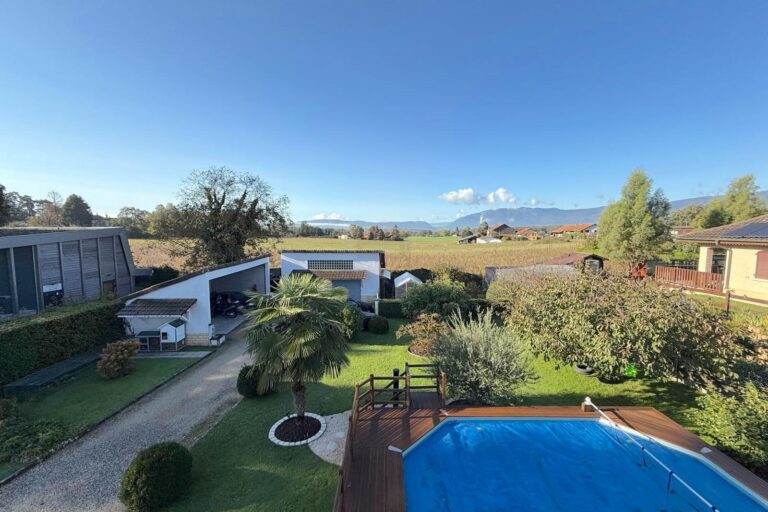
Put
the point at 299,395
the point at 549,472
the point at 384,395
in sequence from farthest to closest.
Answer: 1. the point at 384,395
2. the point at 299,395
3. the point at 549,472

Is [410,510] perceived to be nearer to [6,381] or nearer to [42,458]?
[42,458]

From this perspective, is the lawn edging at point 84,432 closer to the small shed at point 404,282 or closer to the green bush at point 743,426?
the small shed at point 404,282

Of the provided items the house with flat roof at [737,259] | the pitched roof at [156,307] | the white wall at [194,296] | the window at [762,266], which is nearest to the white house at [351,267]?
the white wall at [194,296]

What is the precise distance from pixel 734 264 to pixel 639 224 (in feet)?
55.6

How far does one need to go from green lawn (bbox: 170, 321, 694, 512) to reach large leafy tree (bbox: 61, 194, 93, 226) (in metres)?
77.0

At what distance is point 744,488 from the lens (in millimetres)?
6469

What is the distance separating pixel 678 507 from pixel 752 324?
7937 mm

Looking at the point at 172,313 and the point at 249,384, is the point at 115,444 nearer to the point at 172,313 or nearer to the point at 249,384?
the point at 249,384

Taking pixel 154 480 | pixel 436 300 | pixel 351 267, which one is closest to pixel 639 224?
pixel 436 300

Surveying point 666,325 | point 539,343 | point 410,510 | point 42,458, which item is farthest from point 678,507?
point 42,458

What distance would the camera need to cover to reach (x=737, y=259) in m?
15.9

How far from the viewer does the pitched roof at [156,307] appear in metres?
15.1

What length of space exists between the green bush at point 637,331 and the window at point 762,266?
982 centimetres

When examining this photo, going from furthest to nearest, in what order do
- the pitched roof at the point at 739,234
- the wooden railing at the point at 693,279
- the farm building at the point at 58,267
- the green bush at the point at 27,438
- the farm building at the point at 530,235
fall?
the farm building at the point at 530,235 → the wooden railing at the point at 693,279 → the pitched roof at the point at 739,234 → the farm building at the point at 58,267 → the green bush at the point at 27,438
